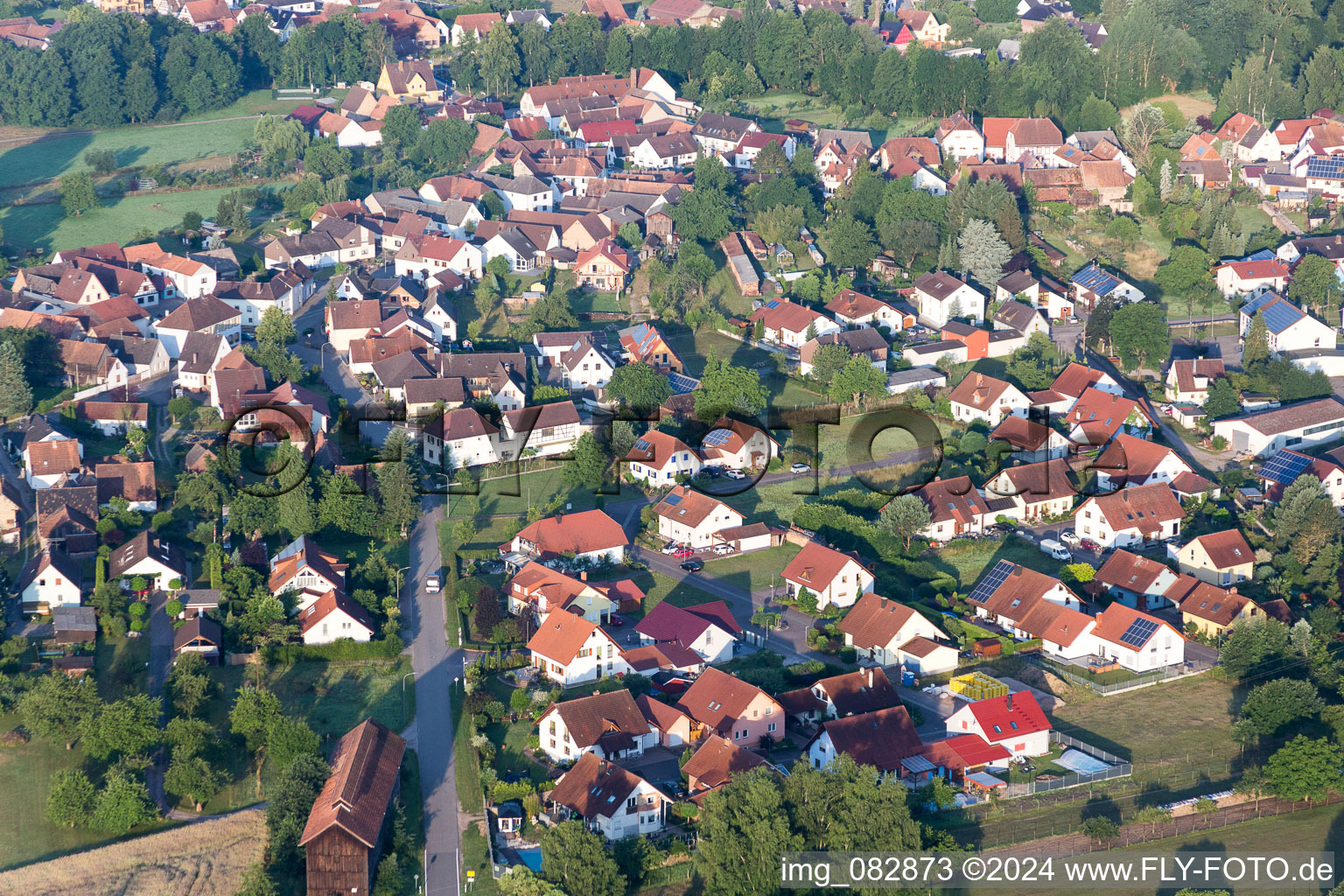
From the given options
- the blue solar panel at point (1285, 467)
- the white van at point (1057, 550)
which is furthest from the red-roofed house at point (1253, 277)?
the white van at point (1057, 550)

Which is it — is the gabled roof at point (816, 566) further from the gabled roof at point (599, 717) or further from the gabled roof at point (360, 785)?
the gabled roof at point (360, 785)

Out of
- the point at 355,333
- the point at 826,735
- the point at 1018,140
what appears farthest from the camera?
the point at 1018,140

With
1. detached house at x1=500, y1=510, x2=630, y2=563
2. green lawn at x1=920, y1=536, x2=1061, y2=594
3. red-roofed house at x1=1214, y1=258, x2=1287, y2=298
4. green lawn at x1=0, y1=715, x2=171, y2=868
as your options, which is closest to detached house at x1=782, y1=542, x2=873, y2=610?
green lawn at x1=920, y1=536, x2=1061, y2=594

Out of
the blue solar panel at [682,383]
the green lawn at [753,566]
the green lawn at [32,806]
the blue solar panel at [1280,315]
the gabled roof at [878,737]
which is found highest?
the blue solar panel at [1280,315]

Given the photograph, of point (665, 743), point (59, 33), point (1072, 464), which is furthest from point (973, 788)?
point (59, 33)

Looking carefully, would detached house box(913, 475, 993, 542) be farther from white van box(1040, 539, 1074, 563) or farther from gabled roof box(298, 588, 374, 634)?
gabled roof box(298, 588, 374, 634)

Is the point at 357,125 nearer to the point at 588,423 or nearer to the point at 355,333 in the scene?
the point at 355,333
